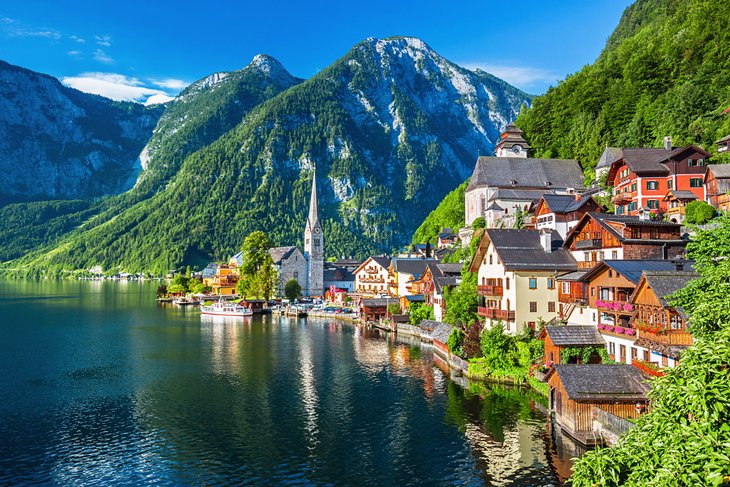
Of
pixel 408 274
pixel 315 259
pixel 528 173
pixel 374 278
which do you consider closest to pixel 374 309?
pixel 408 274

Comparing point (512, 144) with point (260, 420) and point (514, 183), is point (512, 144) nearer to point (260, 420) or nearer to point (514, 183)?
point (514, 183)

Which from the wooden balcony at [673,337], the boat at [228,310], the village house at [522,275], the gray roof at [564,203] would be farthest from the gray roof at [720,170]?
the boat at [228,310]

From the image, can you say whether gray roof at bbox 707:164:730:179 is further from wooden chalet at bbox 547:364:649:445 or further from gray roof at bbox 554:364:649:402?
wooden chalet at bbox 547:364:649:445

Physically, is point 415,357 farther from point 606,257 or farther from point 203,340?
point 203,340

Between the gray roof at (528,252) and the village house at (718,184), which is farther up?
the village house at (718,184)

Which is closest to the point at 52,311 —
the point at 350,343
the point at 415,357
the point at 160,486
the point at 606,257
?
the point at 350,343

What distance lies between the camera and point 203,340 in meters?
87.1

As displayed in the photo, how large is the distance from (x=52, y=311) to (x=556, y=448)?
128 m

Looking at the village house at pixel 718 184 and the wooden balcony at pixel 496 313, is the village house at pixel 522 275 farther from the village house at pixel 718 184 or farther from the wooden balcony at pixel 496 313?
the village house at pixel 718 184

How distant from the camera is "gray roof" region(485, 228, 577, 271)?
5747 cm

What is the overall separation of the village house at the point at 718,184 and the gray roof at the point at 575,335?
32.1 meters

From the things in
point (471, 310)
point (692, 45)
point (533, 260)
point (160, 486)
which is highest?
point (692, 45)

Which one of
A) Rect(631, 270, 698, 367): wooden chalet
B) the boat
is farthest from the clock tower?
Rect(631, 270, 698, 367): wooden chalet

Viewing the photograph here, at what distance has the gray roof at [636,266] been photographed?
43.8 meters
